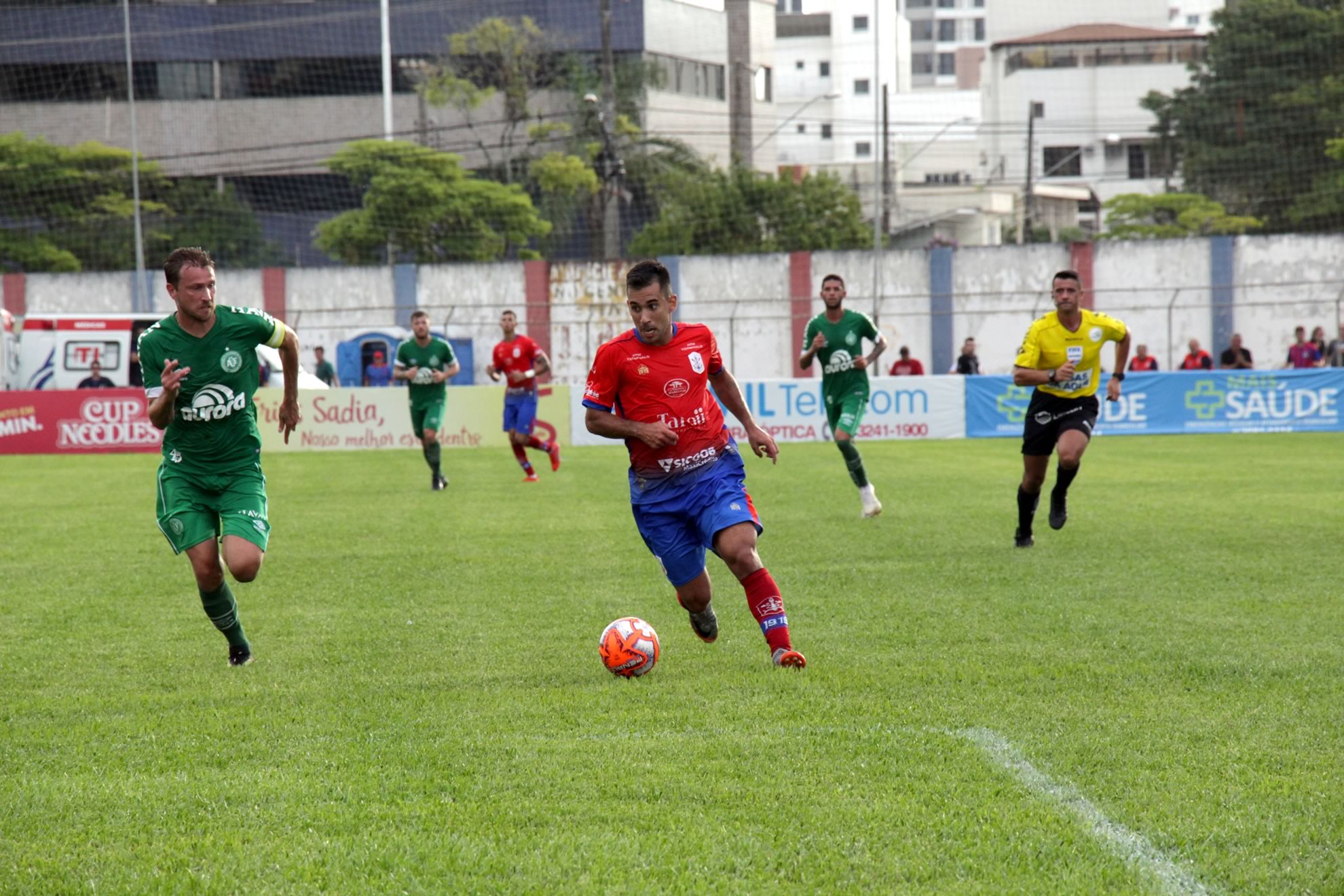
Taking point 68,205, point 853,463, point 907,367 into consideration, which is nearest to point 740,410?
point 853,463

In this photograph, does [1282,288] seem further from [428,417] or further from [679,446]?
[679,446]

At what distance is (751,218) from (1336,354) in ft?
72.7

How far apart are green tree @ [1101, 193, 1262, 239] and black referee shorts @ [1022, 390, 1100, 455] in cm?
4121

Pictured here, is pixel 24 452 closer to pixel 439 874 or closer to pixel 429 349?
pixel 429 349

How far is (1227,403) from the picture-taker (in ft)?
88.6

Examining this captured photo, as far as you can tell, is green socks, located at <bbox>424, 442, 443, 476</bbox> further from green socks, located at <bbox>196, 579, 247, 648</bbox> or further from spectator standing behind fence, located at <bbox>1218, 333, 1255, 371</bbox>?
spectator standing behind fence, located at <bbox>1218, 333, 1255, 371</bbox>

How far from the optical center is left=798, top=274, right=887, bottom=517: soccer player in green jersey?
44.7 ft

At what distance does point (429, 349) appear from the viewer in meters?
17.8

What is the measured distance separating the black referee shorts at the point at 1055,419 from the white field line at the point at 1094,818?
633 cm

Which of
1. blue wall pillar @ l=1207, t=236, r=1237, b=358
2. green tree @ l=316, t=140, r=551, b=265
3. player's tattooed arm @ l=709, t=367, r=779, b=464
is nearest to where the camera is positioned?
player's tattooed arm @ l=709, t=367, r=779, b=464

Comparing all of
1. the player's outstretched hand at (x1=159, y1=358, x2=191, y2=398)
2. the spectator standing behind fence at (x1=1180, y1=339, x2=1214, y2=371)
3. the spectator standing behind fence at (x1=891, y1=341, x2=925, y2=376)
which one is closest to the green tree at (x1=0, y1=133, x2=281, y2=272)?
the spectator standing behind fence at (x1=891, y1=341, x2=925, y2=376)

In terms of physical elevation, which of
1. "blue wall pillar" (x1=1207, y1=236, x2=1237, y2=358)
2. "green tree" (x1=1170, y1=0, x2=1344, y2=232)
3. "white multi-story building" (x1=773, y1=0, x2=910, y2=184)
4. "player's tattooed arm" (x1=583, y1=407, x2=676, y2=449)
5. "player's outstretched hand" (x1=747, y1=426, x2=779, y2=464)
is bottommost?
"player's outstretched hand" (x1=747, y1=426, x2=779, y2=464)

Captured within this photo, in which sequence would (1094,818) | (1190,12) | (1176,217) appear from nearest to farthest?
(1094,818) → (1176,217) → (1190,12)

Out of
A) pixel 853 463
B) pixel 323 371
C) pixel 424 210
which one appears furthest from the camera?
pixel 424 210
